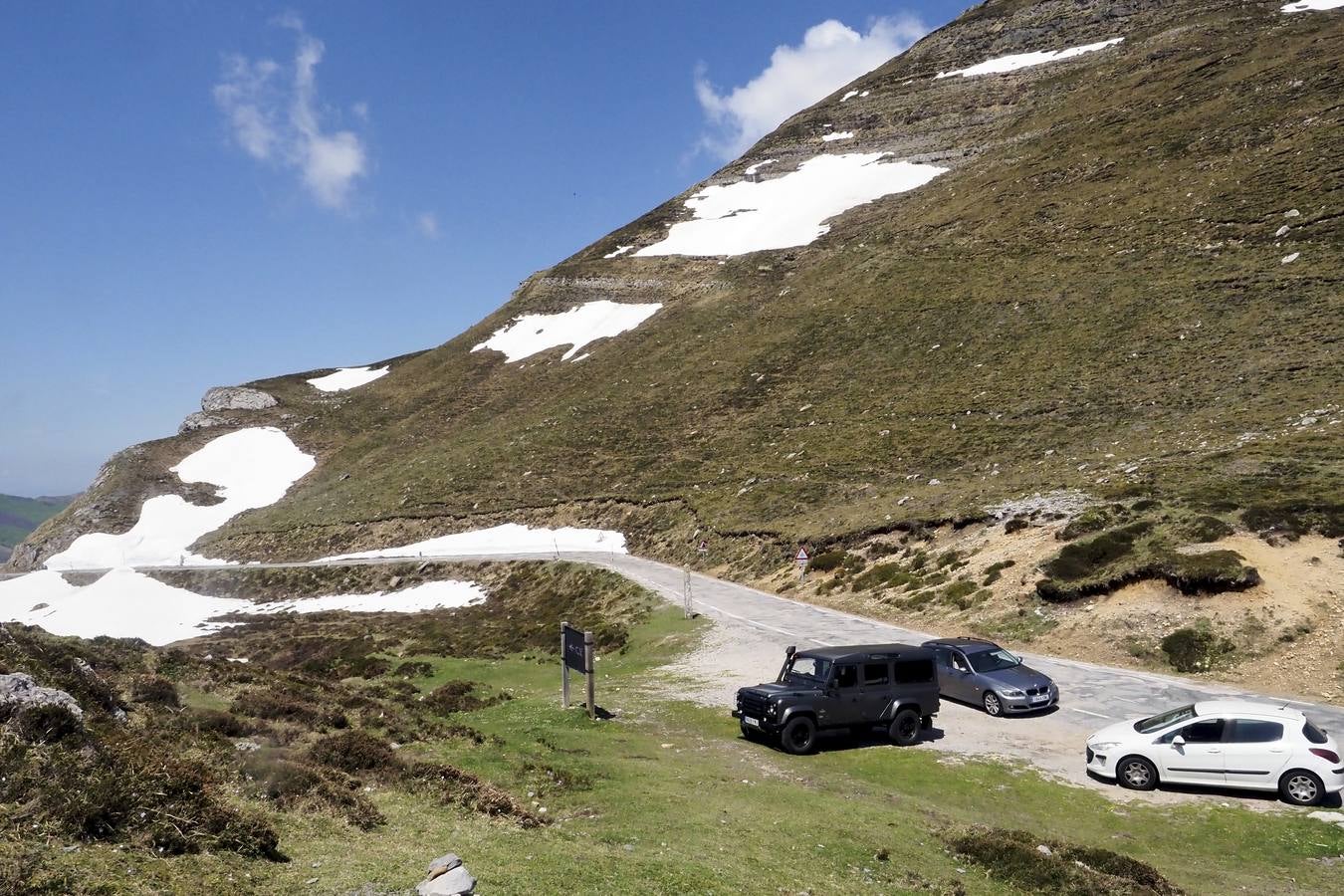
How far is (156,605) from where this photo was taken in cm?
5306

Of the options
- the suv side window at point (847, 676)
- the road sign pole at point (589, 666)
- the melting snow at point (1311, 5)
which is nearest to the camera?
the suv side window at point (847, 676)

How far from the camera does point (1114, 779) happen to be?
49.7 feet

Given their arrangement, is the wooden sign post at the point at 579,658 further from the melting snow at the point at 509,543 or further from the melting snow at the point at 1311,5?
the melting snow at the point at 1311,5

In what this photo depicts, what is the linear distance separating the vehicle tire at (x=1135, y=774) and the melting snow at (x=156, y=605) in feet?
123

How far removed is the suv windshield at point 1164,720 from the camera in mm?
14930

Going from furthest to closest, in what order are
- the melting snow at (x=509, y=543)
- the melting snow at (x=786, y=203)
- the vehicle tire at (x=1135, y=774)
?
1. the melting snow at (x=786, y=203)
2. the melting snow at (x=509, y=543)
3. the vehicle tire at (x=1135, y=774)

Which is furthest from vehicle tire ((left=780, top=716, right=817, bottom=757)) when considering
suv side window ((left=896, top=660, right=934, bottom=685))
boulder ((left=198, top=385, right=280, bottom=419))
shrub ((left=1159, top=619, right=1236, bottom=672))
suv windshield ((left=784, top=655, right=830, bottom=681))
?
boulder ((left=198, top=385, right=280, bottom=419))

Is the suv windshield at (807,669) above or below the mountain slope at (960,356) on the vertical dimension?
below

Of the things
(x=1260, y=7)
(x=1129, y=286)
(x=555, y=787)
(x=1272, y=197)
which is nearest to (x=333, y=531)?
(x=555, y=787)

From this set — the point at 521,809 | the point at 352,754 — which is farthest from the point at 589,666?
the point at 521,809

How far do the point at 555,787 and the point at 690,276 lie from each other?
3288 inches

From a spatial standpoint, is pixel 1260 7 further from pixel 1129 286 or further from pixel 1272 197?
pixel 1129 286

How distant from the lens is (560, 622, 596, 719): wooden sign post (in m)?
19.3

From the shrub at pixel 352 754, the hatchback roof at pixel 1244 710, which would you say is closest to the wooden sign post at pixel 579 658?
the shrub at pixel 352 754
